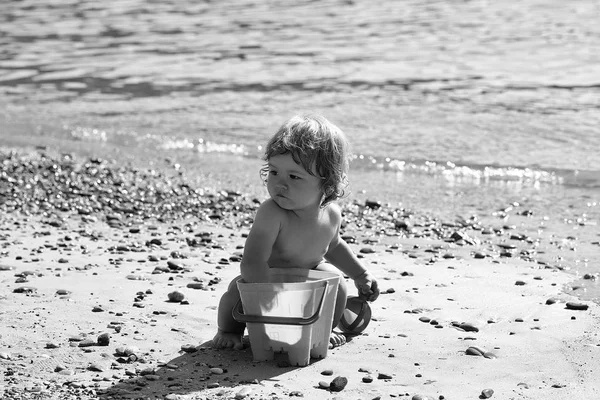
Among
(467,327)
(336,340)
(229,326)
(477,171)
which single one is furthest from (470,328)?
(477,171)

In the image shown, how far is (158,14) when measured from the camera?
869 inches

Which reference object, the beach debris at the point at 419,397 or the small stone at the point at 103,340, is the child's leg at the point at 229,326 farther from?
the beach debris at the point at 419,397

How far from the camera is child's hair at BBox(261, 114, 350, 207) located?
14.4 ft

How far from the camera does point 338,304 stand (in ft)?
15.2

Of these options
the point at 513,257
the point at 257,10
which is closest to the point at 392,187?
the point at 513,257

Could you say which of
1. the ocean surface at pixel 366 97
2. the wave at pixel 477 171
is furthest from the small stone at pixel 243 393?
the wave at pixel 477 171

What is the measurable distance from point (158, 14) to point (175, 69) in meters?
8.02

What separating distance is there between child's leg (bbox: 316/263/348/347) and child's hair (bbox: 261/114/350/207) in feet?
1.23

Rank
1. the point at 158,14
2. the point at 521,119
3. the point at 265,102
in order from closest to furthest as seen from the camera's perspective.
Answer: the point at 521,119
the point at 265,102
the point at 158,14

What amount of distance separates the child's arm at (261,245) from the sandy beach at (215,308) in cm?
40

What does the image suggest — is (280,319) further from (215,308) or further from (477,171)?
(477,171)

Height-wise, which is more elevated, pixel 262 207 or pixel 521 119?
pixel 262 207

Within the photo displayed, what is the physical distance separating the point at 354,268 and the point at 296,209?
54 centimetres

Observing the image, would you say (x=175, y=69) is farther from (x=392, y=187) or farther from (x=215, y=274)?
(x=215, y=274)
